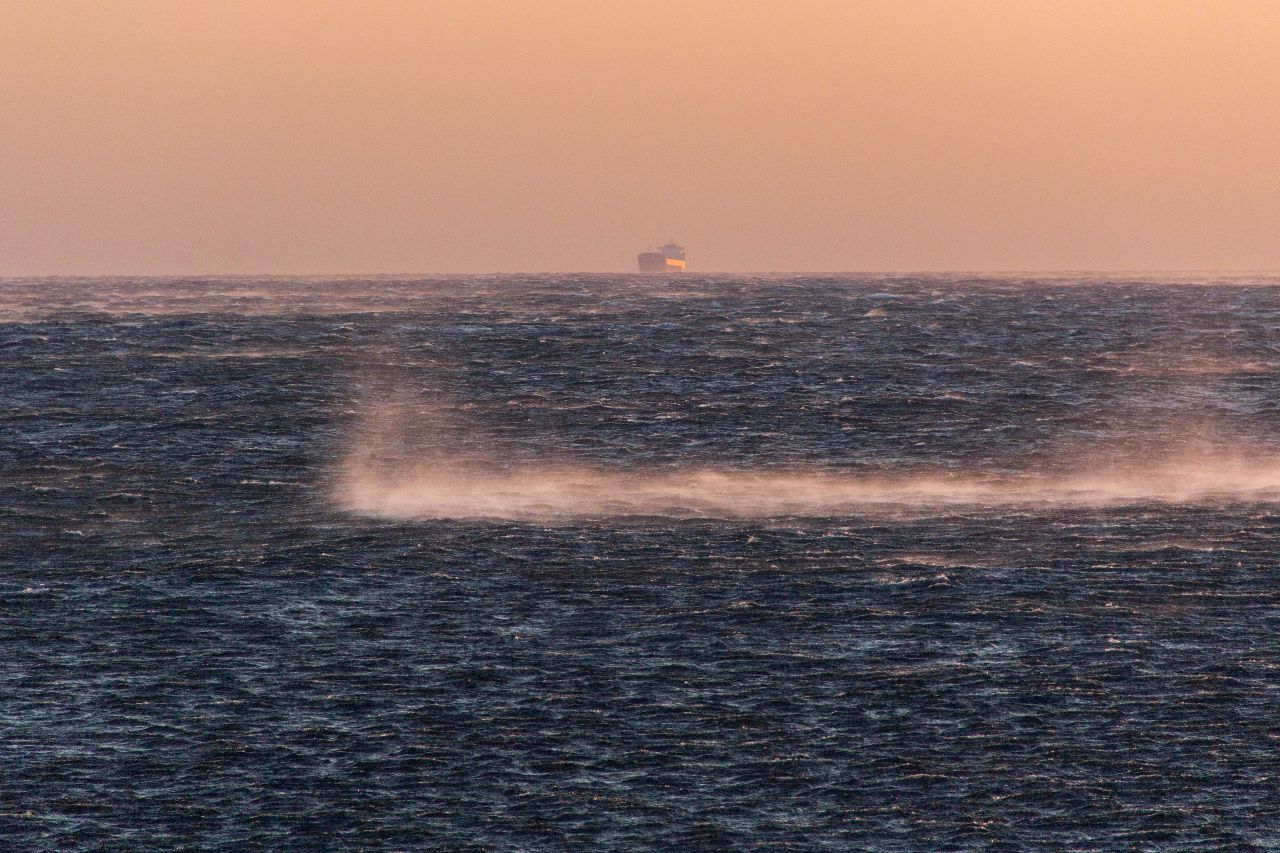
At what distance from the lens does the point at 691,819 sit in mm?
42969

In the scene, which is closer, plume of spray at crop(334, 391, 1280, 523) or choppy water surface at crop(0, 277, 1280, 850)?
choppy water surface at crop(0, 277, 1280, 850)

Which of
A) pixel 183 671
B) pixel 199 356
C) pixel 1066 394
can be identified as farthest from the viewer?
pixel 199 356

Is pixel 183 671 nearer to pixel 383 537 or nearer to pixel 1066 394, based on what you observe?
pixel 383 537

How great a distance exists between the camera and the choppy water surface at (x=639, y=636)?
43.8m

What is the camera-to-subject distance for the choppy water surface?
4378 cm

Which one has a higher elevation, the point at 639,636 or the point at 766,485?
the point at 766,485

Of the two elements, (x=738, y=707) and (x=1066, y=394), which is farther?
(x=1066, y=394)

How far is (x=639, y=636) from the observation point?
6034 cm

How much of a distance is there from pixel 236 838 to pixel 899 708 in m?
21.9

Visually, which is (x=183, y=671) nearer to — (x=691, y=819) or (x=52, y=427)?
(x=691, y=819)

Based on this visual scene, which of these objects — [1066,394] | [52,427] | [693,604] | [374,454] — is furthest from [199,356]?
[693,604]

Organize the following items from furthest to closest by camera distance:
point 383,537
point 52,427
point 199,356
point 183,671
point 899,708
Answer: point 199,356, point 52,427, point 383,537, point 183,671, point 899,708

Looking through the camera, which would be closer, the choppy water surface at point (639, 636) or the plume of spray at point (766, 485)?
the choppy water surface at point (639, 636)

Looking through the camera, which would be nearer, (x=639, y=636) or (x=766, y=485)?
(x=639, y=636)
